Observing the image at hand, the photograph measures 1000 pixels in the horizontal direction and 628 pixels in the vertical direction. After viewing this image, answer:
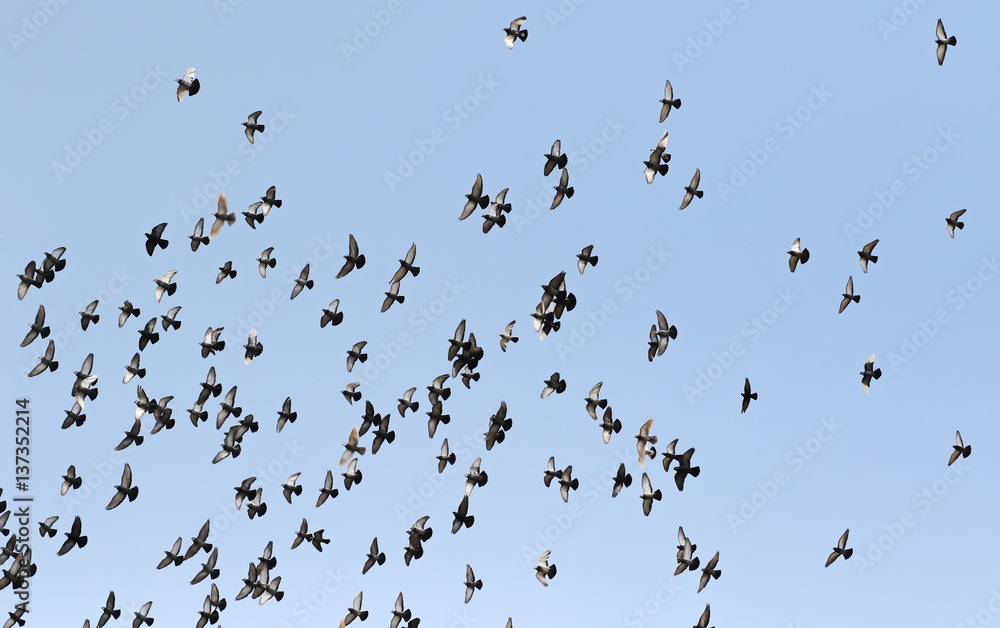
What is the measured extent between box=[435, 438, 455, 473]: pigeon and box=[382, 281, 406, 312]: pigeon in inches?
219

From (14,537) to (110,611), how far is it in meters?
4.98

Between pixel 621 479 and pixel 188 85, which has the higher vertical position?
pixel 188 85

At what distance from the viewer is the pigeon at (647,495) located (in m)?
59.2

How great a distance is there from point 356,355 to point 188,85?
463 inches

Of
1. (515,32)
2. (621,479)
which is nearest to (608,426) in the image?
(621,479)

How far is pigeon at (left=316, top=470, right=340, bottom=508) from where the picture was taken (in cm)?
5822

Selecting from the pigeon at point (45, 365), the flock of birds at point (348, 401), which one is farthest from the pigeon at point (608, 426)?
the pigeon at point (45, 365)

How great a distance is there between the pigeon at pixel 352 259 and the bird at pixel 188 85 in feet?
25.3

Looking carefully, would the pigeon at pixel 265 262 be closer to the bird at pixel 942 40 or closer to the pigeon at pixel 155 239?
the pigeon at pixel 155 239

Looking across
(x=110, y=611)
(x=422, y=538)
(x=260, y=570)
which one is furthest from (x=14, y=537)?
(x=422, y=538)

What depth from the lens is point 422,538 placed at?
57.8m

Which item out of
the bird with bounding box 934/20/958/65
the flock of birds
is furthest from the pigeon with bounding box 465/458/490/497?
the bird with bounding box 934/20/958/65

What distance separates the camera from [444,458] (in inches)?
2293

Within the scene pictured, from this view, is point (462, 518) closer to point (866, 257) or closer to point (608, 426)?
point (608, 426)
